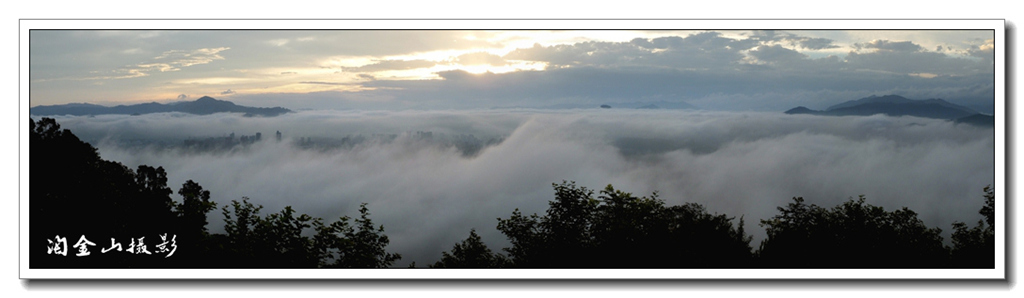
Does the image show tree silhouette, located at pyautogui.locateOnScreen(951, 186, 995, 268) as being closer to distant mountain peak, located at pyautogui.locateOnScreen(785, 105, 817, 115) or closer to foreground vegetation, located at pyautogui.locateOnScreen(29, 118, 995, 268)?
foreground vegetation, located at pyautogui.locateOnScreen(29, 118, 995, 268)

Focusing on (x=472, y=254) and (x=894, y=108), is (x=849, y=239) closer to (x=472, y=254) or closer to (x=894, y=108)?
(x=894, y=108)

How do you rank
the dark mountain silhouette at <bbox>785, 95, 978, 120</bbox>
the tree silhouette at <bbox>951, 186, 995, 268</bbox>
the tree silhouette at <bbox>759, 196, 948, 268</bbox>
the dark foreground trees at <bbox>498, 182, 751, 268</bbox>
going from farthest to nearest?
the dark mountain silhouette at <bbox>785, 95, 978, 120</bbox>, the dark foreground trees at <bbox>498, 182, 751, 268</bbox>, the tree silhouette at <bbox>759, 196, 948, 268</bbox>, the tree silhouette at <bbox>951, 186, 995, 268</bbox>

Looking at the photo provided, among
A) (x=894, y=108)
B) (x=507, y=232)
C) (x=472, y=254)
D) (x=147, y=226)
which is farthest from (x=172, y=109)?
(x=894, y=108)

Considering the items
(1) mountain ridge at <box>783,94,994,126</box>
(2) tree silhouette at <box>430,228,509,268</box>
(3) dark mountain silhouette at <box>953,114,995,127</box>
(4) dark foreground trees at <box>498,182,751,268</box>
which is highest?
(1) mountain ridge at <box>783,94,994,126</box>

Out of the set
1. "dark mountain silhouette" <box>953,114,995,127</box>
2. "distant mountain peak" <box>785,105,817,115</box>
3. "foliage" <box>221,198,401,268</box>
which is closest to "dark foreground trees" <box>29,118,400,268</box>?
"foliage" <box>221,198,401,268</box>

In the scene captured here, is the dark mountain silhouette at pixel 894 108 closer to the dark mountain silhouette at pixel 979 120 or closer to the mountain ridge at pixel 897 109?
the mountain ridge at pixel 897 109
